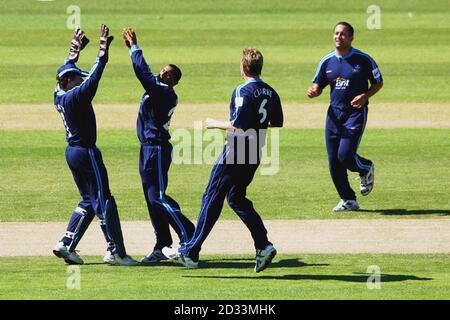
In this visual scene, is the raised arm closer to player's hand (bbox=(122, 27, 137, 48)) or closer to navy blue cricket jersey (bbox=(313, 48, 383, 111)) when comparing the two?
player's hand (bbox=(122, 27, 137, 48))

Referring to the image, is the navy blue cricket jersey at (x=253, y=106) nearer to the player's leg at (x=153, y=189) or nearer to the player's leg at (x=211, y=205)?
the player's leg at (x=211, y=205)

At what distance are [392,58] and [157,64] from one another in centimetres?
570

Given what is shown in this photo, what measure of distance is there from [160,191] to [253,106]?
142 centimetres

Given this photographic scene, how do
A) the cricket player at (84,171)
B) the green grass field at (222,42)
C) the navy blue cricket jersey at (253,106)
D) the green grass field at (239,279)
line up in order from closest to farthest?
1. the green grass field at (239,279)
2. the navy blue cricket jersey at (253,106)
3. the cricket player at (84,171)
4. the green grass field at (222,42)

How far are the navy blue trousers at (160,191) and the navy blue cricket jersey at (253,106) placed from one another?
1.06 m

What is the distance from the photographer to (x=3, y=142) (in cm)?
2069

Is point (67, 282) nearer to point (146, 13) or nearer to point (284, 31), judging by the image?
point (284, 31)

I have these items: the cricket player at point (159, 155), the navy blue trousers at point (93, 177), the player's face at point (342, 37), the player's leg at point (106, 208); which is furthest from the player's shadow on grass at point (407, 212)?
the navy blue trousers at point (93, 177)

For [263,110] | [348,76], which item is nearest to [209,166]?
[348,76]

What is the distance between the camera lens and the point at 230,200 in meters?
12.5

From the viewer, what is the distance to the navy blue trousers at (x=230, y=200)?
12422 millimetres

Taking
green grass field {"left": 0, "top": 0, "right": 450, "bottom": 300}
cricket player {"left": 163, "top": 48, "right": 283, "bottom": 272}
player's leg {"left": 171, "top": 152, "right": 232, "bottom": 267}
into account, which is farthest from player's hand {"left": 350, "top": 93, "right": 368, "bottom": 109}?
player's leg {"left": 171, "top": 152, "right": 232, "bottom": 267}

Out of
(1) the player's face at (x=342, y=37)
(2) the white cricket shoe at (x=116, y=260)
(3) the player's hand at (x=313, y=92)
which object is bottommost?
(2) the white cricket shoe at (x=116, y=260)
